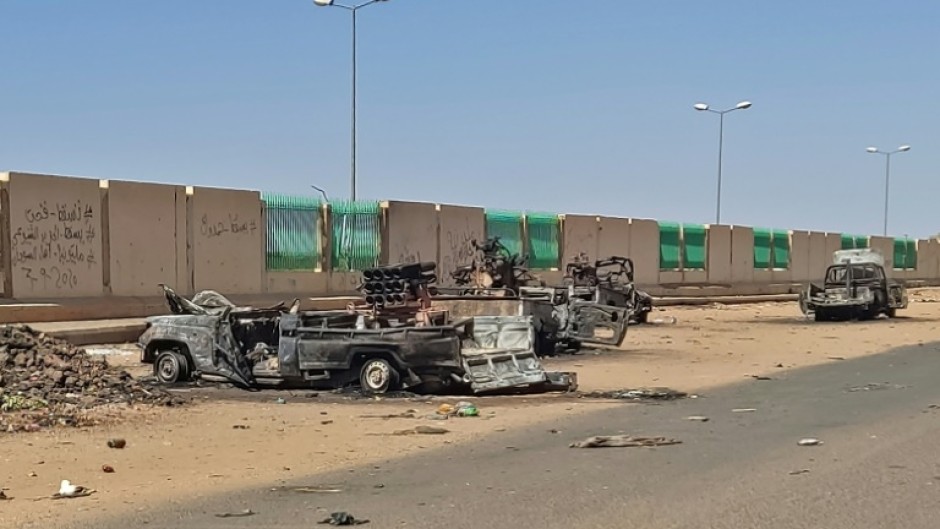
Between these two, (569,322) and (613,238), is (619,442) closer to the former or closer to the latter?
(569,322)

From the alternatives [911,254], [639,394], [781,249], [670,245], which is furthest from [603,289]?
[911,254]

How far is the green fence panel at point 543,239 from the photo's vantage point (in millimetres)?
38500

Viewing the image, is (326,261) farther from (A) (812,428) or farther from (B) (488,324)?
(A) (812,428)

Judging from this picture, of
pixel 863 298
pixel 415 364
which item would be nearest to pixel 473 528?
pixel 415 364

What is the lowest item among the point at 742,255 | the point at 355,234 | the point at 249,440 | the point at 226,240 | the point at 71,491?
the point at 249,440

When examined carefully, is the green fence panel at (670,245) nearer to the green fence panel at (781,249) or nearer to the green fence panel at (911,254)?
the green fence panel at (781,249)

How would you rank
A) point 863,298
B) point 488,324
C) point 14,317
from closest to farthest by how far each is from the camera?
1. point 488,324
2. point 14,317
3. point 863,298

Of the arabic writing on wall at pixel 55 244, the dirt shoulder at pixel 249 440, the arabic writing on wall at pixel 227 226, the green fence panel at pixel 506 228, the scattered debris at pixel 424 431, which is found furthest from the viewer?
the green fence panel at pixel 506 228

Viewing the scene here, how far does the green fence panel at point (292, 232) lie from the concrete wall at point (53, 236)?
5268mm

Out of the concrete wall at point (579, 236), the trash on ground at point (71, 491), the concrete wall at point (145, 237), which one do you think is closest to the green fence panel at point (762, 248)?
the concrete wall at point (579, 236)

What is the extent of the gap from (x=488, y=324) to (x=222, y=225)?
12358 mm

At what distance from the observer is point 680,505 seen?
7648 millimetres

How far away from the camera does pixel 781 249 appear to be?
55750mm

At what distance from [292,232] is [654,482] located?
21.1 meters
